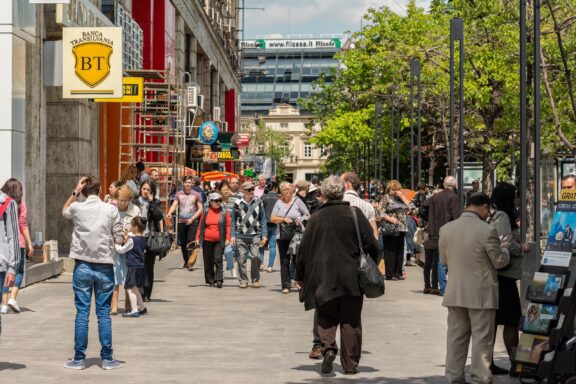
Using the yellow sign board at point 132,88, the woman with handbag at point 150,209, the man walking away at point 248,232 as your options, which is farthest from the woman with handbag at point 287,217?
the yellow sign board at point 132,88

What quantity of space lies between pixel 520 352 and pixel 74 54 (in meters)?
13.9

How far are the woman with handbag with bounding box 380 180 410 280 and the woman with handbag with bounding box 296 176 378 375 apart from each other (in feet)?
33.6

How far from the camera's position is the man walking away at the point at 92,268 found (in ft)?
34.6

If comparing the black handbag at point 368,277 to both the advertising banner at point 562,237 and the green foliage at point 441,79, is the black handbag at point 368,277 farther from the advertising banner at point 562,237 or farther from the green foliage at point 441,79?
the green foliage at point 441,79

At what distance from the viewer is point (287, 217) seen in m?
18.9

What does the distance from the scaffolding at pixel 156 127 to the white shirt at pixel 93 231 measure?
63.8ft

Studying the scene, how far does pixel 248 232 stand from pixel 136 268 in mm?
4425

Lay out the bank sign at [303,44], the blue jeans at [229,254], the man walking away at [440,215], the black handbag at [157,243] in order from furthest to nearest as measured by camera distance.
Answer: the bank sign at [303,44] → the blue jeans at [229,254] → the man walking away at [440,215] → the black handbag at [157,243]

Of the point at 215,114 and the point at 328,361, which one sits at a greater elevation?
the point at 215,114

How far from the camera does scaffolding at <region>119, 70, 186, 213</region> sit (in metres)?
31.8

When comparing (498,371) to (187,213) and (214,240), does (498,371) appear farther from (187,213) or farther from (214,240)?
(187,213)

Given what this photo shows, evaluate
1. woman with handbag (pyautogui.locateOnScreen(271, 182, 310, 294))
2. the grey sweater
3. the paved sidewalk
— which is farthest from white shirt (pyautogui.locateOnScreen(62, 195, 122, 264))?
woman with handbag (pyautogui.locateOnScreen(271, 182, 310, 294))

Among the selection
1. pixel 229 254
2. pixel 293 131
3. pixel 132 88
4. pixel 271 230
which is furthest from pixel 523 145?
pixel 293 131

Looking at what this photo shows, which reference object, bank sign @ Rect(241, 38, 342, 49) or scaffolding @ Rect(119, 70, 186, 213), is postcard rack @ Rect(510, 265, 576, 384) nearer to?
scaffolding @ Rect(119, 70, 186, 213)
